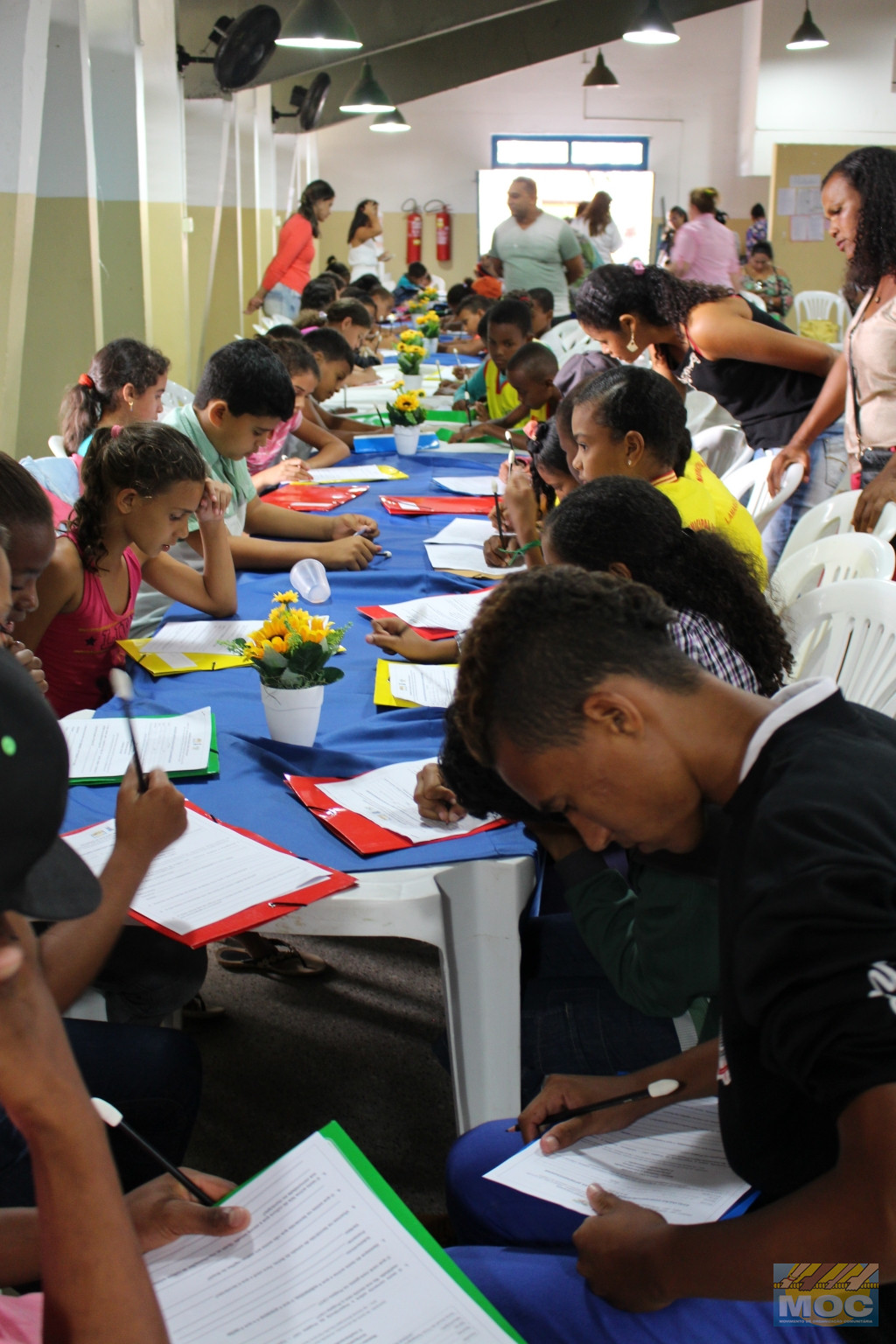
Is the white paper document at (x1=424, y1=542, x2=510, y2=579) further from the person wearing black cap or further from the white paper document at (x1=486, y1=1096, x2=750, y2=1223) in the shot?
the person wearing black cap

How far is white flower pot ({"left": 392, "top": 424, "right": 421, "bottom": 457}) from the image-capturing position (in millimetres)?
4250

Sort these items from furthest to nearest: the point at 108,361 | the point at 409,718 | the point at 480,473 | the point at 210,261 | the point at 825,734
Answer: the point at 210,261 → the point at 480,473 → the point at 108,361 → the point at 409,718 → the point at 825,734

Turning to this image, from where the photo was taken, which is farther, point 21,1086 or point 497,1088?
point 497,1088

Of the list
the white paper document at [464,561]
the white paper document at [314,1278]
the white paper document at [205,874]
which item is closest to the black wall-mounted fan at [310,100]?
the white paper document at [464,561]

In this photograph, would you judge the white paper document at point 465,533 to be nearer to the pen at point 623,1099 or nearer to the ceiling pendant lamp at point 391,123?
the pen at point 623,1099

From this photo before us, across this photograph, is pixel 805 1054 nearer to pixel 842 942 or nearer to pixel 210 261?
pixel 842 942

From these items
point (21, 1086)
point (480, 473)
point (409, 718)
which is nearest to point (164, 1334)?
point (21, 1086)

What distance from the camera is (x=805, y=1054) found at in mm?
713

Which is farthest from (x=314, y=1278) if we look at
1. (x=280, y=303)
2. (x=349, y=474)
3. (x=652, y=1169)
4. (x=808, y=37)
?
(x=808, y=37)

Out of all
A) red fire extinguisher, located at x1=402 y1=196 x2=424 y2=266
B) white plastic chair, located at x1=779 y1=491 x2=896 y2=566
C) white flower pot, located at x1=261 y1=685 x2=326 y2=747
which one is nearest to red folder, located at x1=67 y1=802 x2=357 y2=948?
white flower pot, located at x1=261 y1=685 x2=326 y2=747

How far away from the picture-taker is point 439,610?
2340mm

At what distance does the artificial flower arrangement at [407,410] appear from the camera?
4121 millimetres

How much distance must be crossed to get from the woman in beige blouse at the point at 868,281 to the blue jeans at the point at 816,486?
0.87 ft

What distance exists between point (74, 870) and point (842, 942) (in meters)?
0.48
